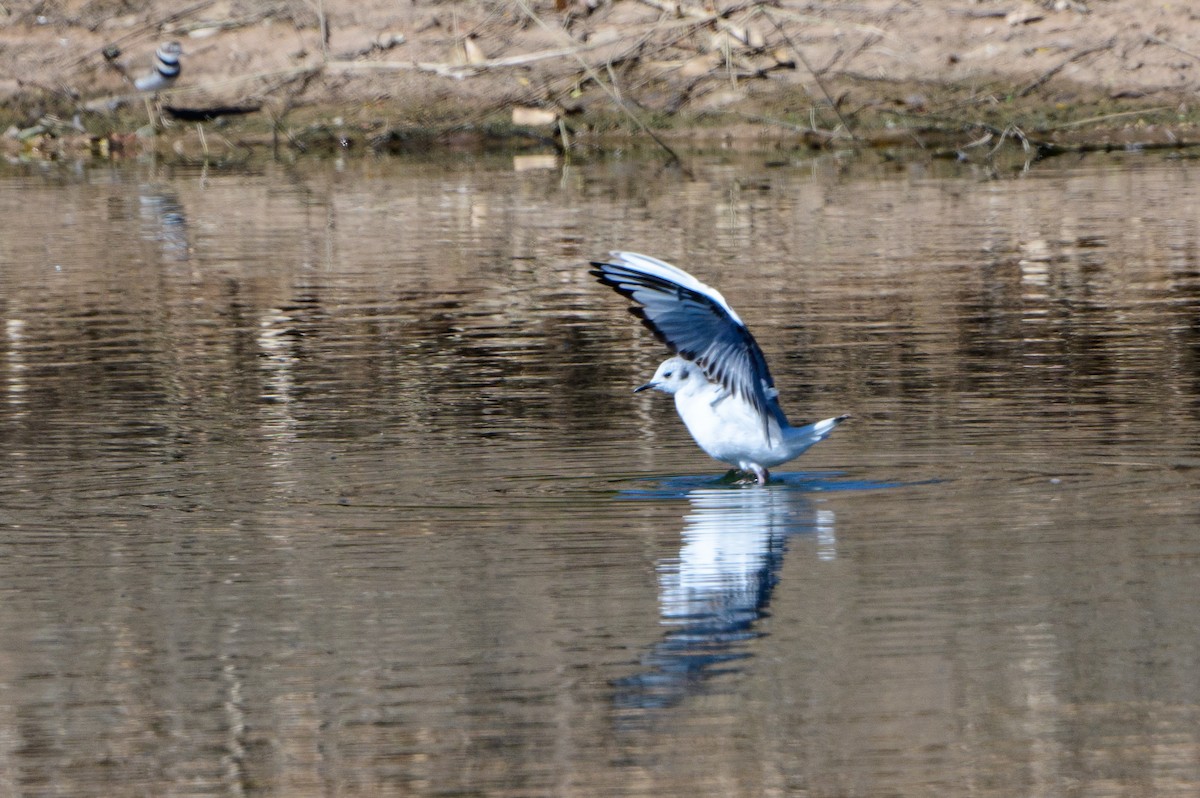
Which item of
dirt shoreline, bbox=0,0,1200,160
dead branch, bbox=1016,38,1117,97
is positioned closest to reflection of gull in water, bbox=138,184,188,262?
dirt shoreline, bbox=0,0,1200,160

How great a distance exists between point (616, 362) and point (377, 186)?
8999 mm

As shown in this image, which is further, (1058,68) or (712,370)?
(1058,68)

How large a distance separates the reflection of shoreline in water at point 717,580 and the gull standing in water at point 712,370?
186 mm

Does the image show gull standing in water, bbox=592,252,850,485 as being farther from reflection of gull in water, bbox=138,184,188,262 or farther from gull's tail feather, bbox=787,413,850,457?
reflection of gull in water, bbox=138,184,188,262

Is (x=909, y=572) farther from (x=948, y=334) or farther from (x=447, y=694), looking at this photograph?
(x=948, y=334)

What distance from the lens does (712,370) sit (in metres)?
7.21

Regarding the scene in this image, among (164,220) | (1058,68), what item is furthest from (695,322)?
(1058,68)

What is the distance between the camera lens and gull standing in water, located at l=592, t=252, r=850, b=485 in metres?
6.80

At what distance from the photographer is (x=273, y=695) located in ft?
16.9

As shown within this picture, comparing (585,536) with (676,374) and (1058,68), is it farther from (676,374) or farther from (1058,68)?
(1058,68)

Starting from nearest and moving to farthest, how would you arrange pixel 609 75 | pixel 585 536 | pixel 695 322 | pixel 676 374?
1. pixel 585 536
2. pixel 695 322
3. pixel 676 374
4. pixel 609 75

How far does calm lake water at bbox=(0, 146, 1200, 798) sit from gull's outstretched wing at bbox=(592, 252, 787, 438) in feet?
1.40

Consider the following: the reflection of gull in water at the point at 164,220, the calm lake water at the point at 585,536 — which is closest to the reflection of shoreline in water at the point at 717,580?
the calm lake water at the point at 585,536

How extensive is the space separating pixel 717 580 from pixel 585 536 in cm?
69
